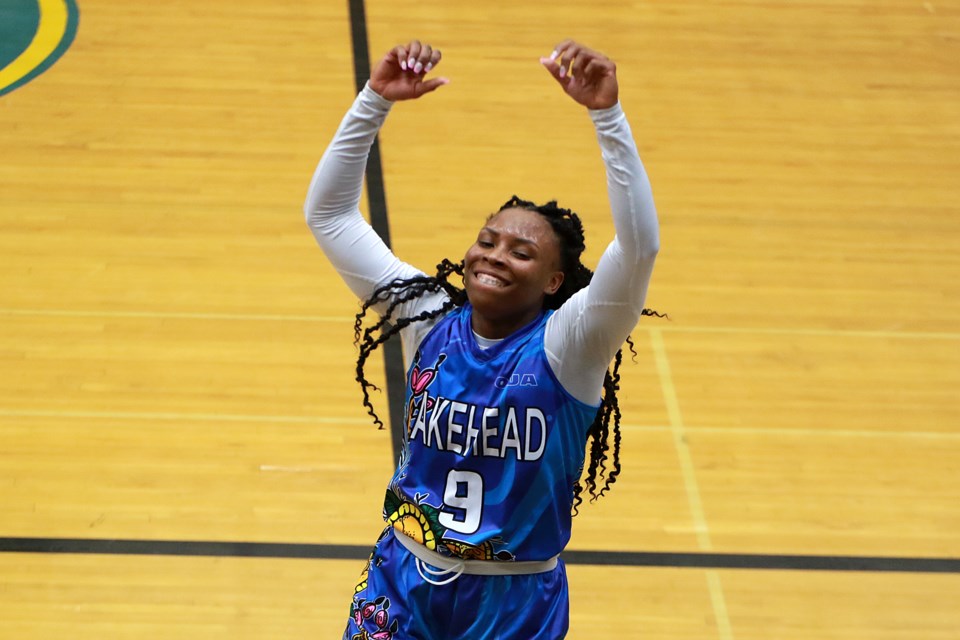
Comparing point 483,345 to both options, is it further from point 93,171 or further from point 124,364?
point 93,171

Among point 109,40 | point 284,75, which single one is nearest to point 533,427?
point 284,75

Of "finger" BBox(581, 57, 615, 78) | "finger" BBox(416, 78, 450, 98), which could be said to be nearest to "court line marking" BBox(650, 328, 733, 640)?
"finger" BBox(416, 78, 450, 98)

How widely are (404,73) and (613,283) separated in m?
0.66

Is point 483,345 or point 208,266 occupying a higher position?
point 483,345

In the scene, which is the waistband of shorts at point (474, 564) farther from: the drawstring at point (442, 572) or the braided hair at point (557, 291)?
the braided hair at point (557, 291)

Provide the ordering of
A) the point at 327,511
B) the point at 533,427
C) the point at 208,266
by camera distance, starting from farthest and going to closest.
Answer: the point at 208,266
the point at 327,511
the point at 533,427

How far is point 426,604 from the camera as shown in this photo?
2.96 meters

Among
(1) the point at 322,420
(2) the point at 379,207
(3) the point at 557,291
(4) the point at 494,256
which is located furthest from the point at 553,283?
(2) the point at 379,207

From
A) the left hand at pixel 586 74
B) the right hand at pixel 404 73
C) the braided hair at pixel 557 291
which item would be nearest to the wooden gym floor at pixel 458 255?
the braided hair at pixel 557 291

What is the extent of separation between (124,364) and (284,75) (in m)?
2.46

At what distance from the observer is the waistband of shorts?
293cm

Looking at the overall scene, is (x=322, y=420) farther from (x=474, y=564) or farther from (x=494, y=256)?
(x=494, y=256)

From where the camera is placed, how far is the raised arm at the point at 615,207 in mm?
2559

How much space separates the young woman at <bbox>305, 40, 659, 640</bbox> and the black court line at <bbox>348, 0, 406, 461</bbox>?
209 cm
